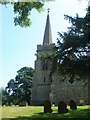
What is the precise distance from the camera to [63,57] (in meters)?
21.3

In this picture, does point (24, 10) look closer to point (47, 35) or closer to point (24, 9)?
point (24, 9)

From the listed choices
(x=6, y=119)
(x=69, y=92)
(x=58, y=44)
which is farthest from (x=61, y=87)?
(x=6, y=119)

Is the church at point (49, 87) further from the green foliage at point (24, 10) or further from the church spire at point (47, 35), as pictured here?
the green foliage at point (24, 10)

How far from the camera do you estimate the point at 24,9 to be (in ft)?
54.1

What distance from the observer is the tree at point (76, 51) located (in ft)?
67.2

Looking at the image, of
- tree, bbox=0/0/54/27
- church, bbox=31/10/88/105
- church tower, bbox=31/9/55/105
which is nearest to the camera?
tree, bbox=0/0/54/27

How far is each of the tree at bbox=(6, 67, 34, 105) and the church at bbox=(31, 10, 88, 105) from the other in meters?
10.9

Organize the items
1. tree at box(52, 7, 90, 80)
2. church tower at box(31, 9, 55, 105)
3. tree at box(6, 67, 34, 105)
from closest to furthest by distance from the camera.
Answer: tree at box(52, 7, 90, 80) → church tower at box(31, 9, 55, 105) → tree at box(6, 67, 34, 105)

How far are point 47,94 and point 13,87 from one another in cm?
2030

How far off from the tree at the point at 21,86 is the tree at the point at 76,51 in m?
45.6

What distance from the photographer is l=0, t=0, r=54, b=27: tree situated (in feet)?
52.9

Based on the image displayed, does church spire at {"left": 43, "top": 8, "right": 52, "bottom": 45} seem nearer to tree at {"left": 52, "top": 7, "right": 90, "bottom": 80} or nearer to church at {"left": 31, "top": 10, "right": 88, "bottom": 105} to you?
church at {"left": 31, "top": 10, "right": 88, "bottom": 105}

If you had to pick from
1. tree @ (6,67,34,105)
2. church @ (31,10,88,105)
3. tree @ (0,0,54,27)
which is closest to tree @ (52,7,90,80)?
tree @ (0,0,54,27)

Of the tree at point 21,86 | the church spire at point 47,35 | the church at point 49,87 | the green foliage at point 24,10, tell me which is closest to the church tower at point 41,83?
the church at point 49,87
